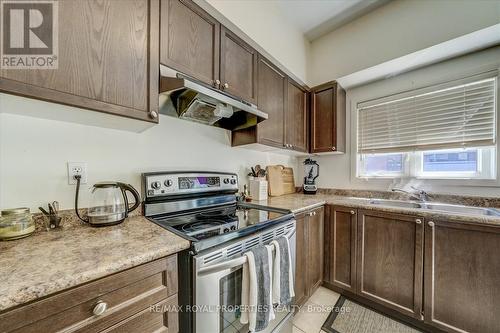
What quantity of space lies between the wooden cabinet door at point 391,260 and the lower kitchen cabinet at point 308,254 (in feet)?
1.07

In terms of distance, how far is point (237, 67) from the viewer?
147 centimetres

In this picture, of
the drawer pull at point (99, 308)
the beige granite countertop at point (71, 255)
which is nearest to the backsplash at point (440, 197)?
the beige granite countertop at point (71, 255)

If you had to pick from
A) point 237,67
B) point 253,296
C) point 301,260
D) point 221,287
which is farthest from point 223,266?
point 237,67

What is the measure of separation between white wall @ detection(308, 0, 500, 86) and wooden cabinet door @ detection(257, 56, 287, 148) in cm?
71

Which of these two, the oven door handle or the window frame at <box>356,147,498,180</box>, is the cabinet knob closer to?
the oven door handle

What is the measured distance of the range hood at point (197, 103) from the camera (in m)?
1.02

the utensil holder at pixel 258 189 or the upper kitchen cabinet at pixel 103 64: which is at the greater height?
the upper kitchen cabinet at pixel 103 64

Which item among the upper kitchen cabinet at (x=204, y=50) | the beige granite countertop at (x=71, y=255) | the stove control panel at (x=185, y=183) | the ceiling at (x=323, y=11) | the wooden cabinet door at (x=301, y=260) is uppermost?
the ceiling at (x=323, y=11)

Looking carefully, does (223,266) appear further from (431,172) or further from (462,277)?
(431,172)

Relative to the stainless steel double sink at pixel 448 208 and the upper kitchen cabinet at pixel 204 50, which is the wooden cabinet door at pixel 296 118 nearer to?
the upper kitchen cabinet at pixel 204 50

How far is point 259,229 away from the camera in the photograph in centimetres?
107

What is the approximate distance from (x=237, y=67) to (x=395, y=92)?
1.73 metres

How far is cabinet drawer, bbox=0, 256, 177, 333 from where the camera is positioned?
0.48m

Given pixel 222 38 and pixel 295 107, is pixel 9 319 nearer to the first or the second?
pixel 222 38
